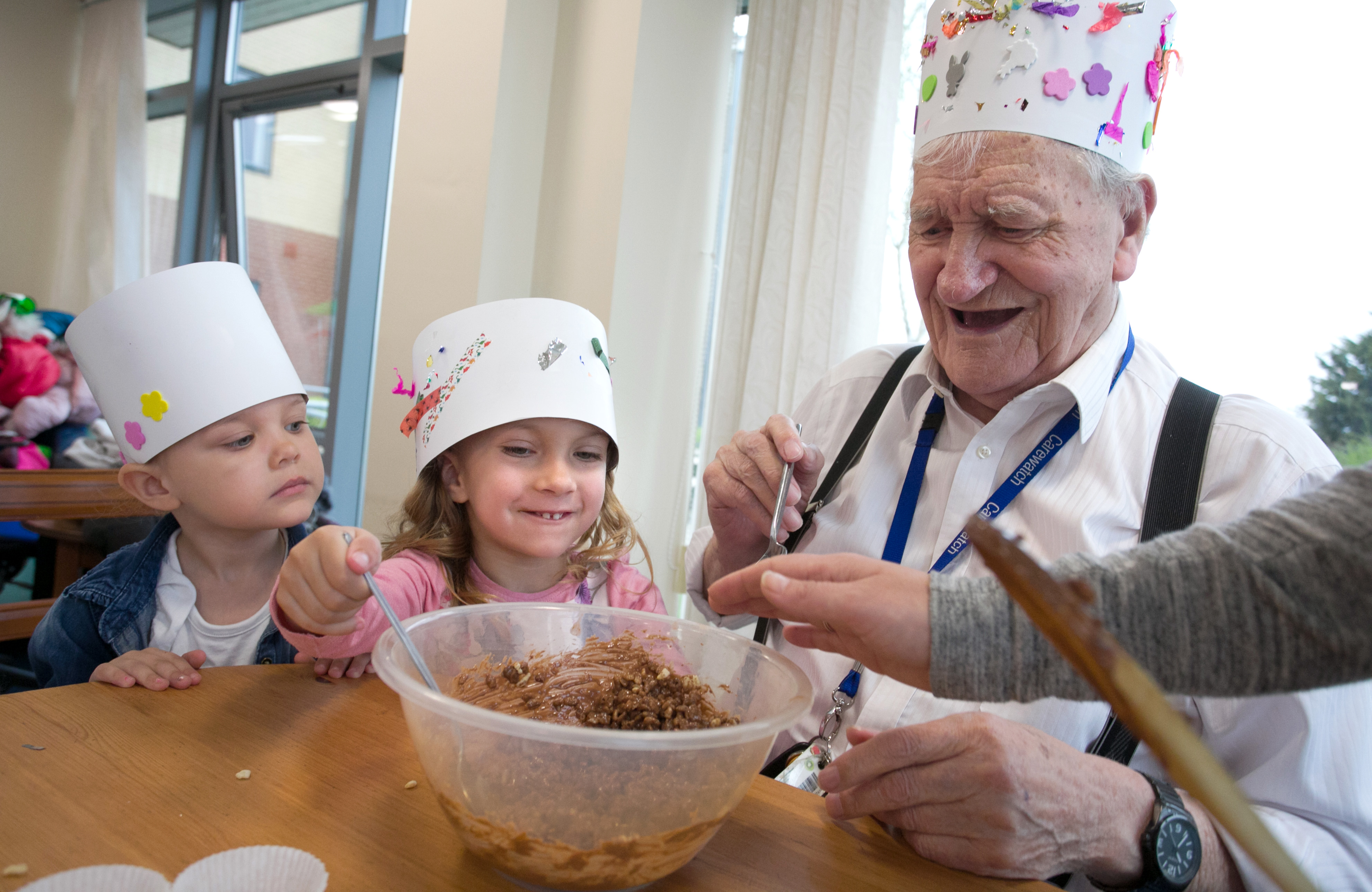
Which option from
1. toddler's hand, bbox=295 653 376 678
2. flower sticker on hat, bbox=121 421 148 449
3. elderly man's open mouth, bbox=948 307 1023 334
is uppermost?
elderly man's open mouth, bbox=948 307 1023 334

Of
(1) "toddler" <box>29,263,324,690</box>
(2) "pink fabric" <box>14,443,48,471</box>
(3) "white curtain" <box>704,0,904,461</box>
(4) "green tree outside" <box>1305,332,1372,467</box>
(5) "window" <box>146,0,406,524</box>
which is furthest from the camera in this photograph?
(5) "window" <box>146,0,406,524</box>

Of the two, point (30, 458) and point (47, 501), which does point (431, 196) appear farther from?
point (30, 458)

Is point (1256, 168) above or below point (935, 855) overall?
above

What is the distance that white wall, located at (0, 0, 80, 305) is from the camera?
5.17 metres

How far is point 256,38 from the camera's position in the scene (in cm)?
467

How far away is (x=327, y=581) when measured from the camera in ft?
2.91

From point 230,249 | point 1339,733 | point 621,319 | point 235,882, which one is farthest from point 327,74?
point 1339,733

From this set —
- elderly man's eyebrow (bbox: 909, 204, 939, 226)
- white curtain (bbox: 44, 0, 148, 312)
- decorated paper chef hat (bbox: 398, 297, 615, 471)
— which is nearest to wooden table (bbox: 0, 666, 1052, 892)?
decorated paper chef hat (bbox: 398, 297, 615, 471)

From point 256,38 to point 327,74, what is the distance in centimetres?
118

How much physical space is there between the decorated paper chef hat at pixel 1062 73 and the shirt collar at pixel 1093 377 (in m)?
0.25

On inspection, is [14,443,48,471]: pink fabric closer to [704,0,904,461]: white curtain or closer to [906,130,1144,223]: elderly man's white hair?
[704,0,904,461]: white curtain

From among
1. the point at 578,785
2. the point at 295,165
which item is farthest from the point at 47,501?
the point at 295,165

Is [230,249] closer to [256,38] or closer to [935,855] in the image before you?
[256,38]

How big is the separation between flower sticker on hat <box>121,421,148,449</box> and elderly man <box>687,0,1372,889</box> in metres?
0.97
